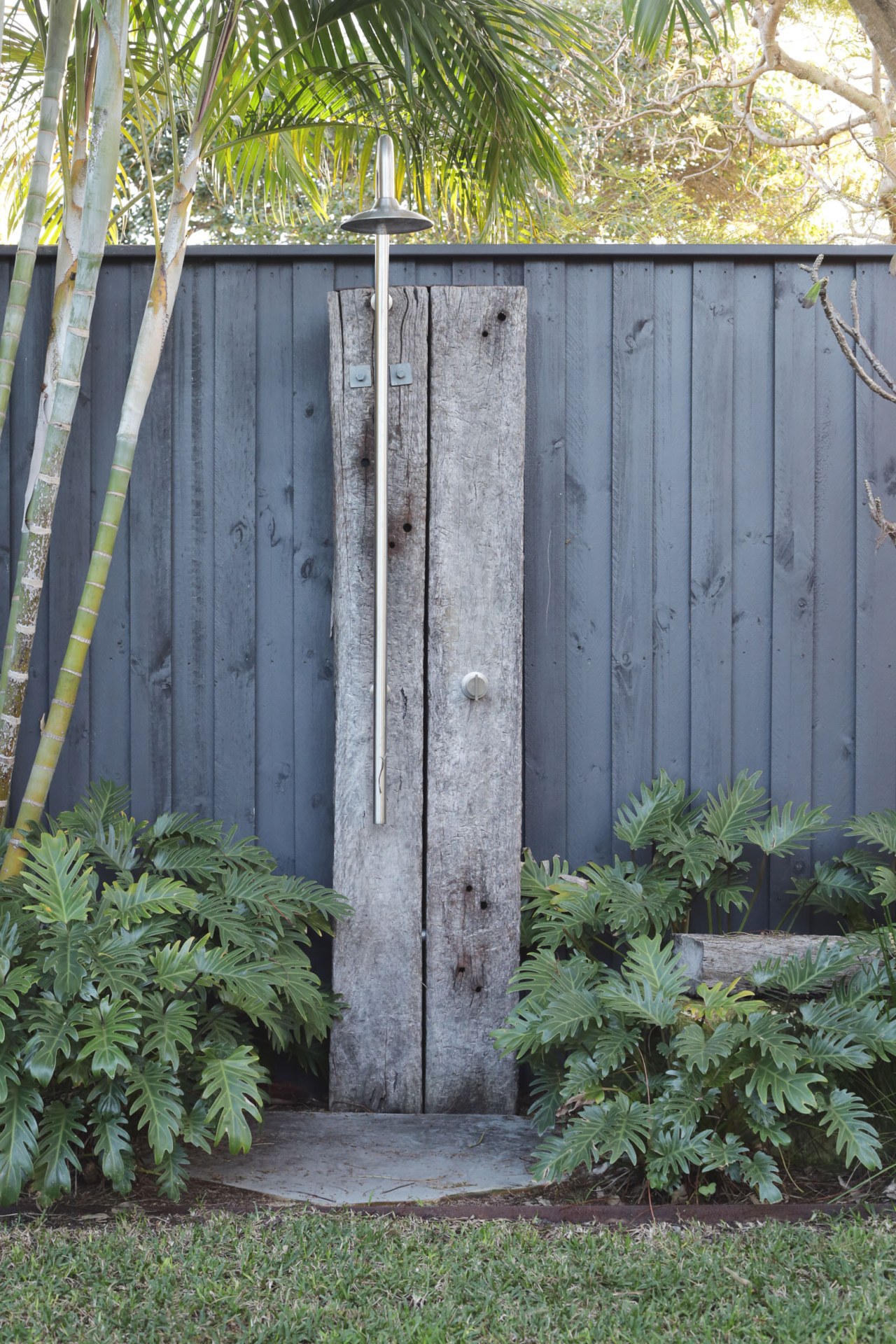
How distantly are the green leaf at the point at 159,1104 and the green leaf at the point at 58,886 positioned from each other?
32 cm

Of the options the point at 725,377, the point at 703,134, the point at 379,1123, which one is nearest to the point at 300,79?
the point at 725,377

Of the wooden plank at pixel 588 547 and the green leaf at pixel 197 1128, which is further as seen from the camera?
the wooden plank at pixel 588 547

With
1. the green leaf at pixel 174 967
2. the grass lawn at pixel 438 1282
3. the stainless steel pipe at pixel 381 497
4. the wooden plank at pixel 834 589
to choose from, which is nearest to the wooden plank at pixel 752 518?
the wooden plank at pixel 834 589

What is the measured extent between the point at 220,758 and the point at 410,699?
1.93 feet

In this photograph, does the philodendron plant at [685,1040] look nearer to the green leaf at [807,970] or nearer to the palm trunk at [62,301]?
the green leaf at [807,970]

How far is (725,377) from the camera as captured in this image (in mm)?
2889

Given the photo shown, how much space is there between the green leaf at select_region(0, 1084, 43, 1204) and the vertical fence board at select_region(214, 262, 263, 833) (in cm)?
103

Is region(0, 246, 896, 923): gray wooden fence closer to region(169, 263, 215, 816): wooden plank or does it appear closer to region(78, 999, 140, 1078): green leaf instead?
region(169, 263, 215, 816): wooden plank

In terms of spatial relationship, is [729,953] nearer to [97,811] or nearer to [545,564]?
[545,564]

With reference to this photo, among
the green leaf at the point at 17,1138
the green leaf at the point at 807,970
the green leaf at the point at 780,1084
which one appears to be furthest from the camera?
the green leaf at the point at 807,970

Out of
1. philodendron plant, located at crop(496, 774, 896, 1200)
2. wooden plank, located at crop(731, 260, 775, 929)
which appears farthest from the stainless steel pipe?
wooden plank, located at crop(731, 260, 775, 929)

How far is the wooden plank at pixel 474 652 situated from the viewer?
267 cm

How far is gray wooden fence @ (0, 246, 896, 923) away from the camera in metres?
2.88

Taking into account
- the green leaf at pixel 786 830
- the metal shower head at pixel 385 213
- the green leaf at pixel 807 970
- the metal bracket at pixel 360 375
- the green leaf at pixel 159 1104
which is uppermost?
the metal shower head at pixel 385 213
